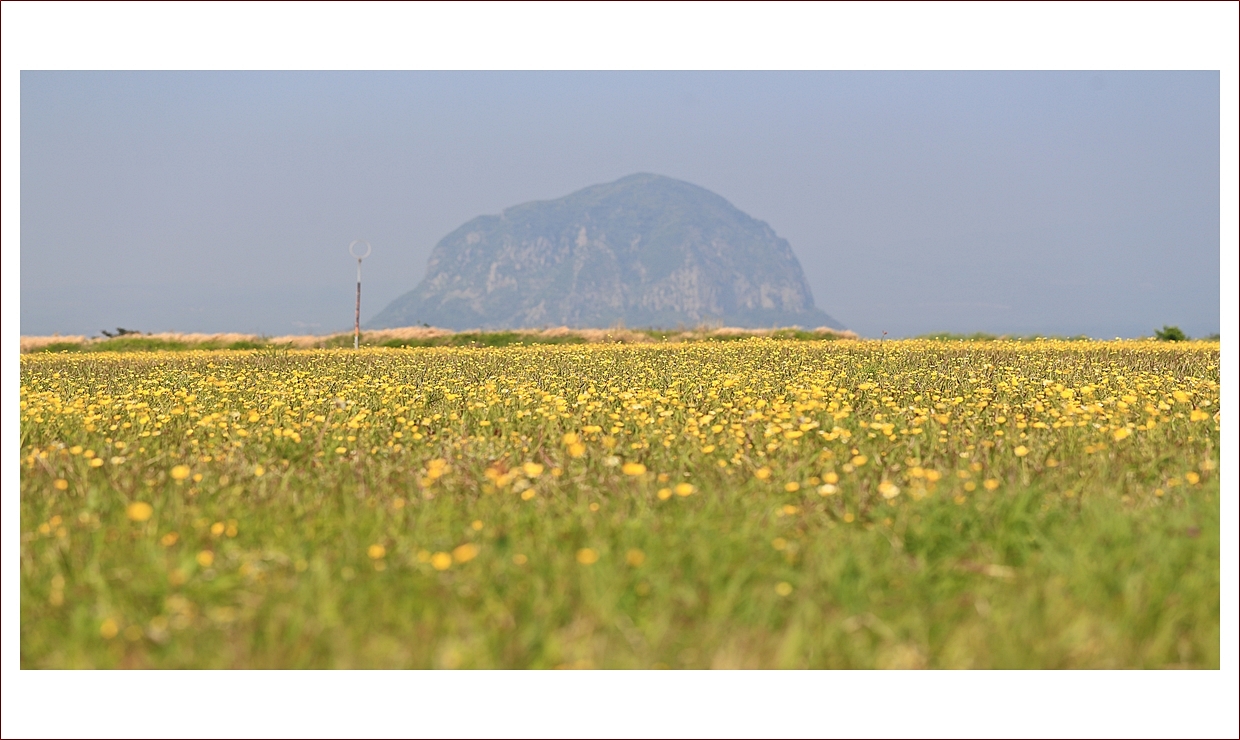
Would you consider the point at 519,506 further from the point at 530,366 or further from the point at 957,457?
the point at 530,366

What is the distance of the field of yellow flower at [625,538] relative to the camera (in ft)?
9.98

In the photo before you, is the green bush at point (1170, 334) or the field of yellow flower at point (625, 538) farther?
the green bush at point (1170, 334)

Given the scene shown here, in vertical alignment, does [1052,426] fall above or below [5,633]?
above

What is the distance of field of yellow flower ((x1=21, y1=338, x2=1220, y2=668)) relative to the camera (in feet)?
9.98

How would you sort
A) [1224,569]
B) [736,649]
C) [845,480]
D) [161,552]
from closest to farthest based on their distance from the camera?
[736,649], [1224,569], [161,552], [845,480]

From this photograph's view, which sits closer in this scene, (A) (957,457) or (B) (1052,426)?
(A) (957,457)

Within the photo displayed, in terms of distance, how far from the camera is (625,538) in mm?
3936

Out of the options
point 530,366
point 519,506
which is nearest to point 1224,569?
point 519,506

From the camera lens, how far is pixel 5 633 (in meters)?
3.26

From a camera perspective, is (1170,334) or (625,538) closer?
(625,538)

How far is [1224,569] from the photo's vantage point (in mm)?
3461

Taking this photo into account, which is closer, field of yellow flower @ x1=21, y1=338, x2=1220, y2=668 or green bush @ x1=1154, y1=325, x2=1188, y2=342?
field of yellow flower @ x1=21, y1=338, x2=1220, y2=668

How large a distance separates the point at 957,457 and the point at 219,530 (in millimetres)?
4446

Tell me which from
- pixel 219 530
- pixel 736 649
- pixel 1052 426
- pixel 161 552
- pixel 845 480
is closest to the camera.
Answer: pixel 736 649
